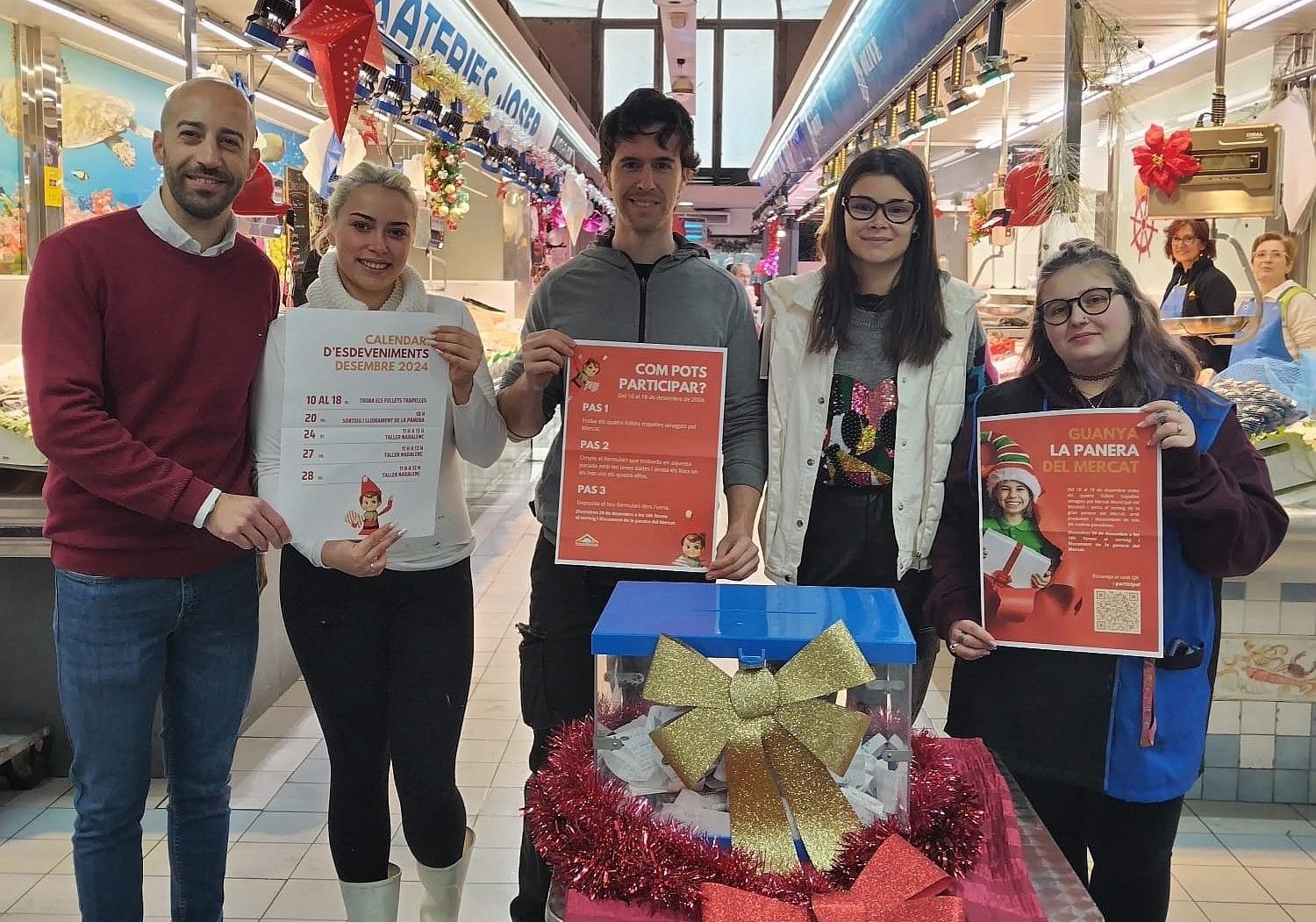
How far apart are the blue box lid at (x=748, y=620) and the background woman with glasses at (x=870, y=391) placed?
0.61 m

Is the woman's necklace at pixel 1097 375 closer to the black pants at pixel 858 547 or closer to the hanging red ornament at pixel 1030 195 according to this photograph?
the black pants at pixel 858 547

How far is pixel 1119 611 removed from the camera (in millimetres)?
1602

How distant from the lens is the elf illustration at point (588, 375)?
6.44ft

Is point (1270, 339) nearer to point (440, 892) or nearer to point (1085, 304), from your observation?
point (1085, 304)

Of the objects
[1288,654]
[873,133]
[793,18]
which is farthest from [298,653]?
[793,18]

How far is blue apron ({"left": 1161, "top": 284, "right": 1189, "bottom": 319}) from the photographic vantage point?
5030 mm

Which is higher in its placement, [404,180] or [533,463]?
[404,180]

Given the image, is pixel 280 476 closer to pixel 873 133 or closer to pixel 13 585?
pixel 13 585

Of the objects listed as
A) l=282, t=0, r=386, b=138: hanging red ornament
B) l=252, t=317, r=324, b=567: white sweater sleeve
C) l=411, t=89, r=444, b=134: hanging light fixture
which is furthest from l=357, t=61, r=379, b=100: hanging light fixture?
l=252, t=317, r=324, b=567: white sweater sleeve

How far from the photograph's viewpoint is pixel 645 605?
4.47ft

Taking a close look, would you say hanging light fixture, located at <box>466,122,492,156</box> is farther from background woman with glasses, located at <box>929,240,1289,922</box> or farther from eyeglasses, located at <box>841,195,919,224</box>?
background woman with glasses, located at <box>929,240,1289,922</box>

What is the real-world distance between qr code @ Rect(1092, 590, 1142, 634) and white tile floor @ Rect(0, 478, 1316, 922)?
169 cm

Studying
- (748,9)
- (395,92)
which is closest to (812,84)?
(395,92)

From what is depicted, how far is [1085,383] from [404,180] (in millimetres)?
1328
